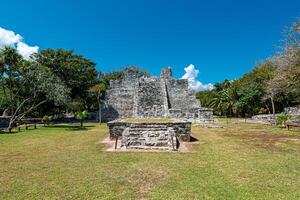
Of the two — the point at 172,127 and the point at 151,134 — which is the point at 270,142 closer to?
the point at 172,127

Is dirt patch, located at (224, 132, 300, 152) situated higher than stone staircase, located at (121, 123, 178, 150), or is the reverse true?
stone staircase, located at (121, 123, 178, 150)

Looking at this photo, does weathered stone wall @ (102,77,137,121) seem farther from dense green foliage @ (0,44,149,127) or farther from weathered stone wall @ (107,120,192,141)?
weathered stone wall @ (107,120,192,141)

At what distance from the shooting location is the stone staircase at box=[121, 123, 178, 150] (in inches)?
284

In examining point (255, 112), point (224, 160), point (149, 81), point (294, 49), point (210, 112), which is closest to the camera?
point (224, 160)

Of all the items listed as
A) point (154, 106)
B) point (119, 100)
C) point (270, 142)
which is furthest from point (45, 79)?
point (270, 142)

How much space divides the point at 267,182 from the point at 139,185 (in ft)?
8.96

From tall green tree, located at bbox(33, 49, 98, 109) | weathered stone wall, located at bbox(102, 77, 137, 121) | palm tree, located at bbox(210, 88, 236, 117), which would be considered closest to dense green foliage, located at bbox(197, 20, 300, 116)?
palm tree, located at bbox(210, 88, 236, 117)

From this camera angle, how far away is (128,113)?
73.8 feet

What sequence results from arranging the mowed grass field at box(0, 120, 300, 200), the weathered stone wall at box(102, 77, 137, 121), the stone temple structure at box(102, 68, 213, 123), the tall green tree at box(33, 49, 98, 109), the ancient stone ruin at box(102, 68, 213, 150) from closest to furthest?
the mowed grass field at box(0, 120, 300, 200) → the ancient stone ruin at box(102, 68, 213, 150) → the stone temple structure at box(102, 68, 213, 123) → the tall green tree at box(33, 49, 98, 109) → the weathered stone wall at box(102, 77, 137, 121)

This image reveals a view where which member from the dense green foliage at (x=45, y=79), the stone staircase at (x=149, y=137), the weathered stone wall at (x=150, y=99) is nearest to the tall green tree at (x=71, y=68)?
the dense green foliage at (x=45, y=79)

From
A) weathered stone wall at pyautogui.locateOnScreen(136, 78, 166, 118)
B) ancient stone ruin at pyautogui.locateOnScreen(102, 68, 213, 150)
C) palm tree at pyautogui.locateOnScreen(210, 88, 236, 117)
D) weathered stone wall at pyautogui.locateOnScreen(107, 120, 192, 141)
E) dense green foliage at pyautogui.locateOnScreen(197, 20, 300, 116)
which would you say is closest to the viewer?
ancient stone ruin at pyautogui.locateOnScreen(102, 68, 213, 150)

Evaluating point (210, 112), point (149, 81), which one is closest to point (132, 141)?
point (210, 112)

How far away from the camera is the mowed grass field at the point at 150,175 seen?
11.3 feet

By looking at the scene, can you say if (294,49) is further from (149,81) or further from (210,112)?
(149,81)
